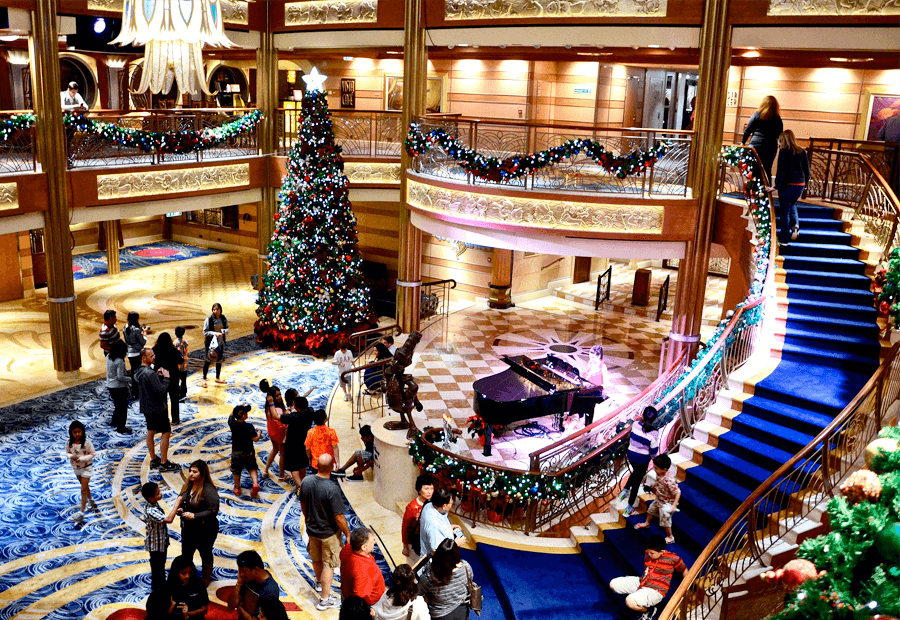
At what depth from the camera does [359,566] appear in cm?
615

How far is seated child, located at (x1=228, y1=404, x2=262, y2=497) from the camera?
9.07 metres

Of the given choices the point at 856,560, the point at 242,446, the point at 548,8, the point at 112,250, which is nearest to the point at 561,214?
the point at 548,8

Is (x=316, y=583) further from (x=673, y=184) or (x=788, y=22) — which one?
(x=788, y=22)

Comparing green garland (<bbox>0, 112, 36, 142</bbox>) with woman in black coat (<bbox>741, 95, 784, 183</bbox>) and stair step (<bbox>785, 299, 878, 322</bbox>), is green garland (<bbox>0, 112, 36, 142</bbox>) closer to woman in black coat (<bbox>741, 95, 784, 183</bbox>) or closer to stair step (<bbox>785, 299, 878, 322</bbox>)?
woman in black coat (<bbox>741, 95, 784, 183</bbox>)

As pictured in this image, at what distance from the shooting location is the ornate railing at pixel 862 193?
9.77 m

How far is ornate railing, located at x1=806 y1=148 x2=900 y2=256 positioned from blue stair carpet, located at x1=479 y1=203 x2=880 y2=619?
0.76 metres

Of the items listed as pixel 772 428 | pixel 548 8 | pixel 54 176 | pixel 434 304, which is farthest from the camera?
pixel 434 304

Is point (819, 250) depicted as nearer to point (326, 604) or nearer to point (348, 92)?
point (326, 604)

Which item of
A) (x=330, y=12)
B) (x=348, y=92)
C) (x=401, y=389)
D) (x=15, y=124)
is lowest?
(x=401, y=389)

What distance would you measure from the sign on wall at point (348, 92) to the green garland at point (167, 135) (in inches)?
179

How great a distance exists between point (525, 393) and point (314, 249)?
5900 millimetres

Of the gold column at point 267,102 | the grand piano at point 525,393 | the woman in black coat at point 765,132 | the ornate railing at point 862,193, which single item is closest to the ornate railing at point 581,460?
the grand piano at point 525,393

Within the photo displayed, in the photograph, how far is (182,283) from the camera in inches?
781

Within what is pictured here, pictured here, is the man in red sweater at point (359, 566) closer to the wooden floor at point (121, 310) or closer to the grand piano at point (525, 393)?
the grand piano at point (525, 393)
